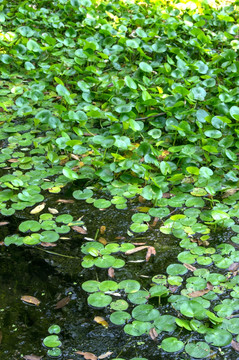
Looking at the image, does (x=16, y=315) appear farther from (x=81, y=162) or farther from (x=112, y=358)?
(x=81, y=162)

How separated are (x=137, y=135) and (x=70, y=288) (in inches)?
51.1

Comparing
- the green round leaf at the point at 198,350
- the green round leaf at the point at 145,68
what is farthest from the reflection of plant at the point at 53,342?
the green round leaf at the point at 145,68

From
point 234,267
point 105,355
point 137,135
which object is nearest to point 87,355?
point 105,355

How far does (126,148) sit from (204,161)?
47 cm

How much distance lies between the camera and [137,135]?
9.75 ft

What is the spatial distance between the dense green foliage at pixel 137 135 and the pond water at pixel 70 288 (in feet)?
0.13

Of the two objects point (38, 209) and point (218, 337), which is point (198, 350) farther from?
point (38, 209)

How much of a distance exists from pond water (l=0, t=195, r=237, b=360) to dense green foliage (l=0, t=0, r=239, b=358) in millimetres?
40

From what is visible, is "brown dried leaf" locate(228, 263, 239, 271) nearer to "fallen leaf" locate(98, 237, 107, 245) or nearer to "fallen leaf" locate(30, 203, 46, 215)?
"fallen leaf" locate(98, 237, 107, 245)

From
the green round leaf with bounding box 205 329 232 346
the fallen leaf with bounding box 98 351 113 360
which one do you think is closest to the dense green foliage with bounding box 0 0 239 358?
the green round leaf with bounding box 205 329 232 346

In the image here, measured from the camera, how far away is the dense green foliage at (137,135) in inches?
75.9

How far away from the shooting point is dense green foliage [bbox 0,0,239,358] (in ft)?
6.33

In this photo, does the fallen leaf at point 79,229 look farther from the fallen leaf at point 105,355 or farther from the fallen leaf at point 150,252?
the fallen leaf at point 105,355

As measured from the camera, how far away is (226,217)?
85.3 inches
